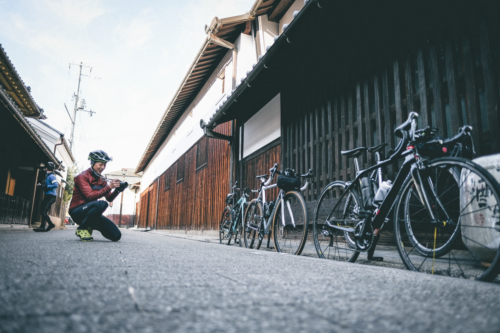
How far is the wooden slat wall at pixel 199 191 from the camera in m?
9.61

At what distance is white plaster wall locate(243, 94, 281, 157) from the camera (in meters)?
6.61

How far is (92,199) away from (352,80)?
414 cm

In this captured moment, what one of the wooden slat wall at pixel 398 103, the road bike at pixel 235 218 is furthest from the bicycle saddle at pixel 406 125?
the road bike at pixel 235 218

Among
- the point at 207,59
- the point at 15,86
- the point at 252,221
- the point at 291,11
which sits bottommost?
the point at 252,221

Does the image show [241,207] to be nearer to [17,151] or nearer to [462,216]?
[462,216]

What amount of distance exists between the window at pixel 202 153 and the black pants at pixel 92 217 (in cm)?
651

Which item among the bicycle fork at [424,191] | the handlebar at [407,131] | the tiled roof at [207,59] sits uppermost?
the tiled roof at [207,59]

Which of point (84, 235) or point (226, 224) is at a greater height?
point (226, 224)

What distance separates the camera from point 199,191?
11836 millimetres

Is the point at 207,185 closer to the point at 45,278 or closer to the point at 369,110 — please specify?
the point at 369,110

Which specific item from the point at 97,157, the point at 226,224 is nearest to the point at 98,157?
the point at 97,157

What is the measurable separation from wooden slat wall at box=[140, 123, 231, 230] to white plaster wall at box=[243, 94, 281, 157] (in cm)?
126

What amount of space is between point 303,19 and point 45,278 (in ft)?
12.1

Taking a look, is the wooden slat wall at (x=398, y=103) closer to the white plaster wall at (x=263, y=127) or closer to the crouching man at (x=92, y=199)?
the white plaster wall at (x=263, y=127)
